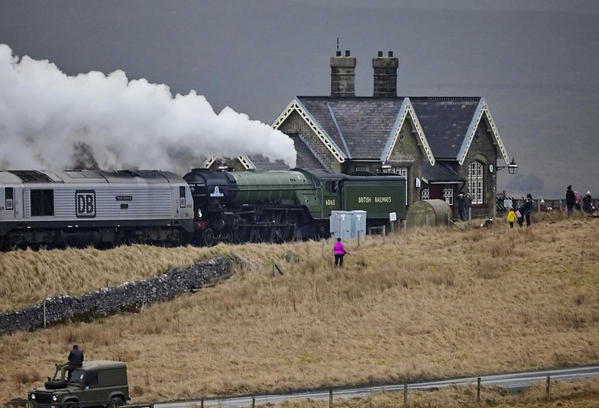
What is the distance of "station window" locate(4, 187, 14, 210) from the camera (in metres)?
59.2

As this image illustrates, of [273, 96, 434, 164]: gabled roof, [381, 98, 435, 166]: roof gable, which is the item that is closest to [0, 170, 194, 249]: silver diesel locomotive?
[273, 96, 434, 164]: gabled roof

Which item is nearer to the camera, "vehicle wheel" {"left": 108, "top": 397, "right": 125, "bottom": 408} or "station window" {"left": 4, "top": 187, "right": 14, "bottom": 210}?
"vehicle wheel" {"left": 108, "top": 397, "right": 125, "bottom": 408}

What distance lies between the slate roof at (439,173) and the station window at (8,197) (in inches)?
1507

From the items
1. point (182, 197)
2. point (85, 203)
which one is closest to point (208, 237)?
point (182, 197)

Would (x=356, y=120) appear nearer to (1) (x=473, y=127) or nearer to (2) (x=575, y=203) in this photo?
(1) (x=473, y=127)

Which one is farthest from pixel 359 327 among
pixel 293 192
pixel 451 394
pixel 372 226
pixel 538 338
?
pixel 372 226

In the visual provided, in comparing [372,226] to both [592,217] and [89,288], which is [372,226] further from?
[89,288]

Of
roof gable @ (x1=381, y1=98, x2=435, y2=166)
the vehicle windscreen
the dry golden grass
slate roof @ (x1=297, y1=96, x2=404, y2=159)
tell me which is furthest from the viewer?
roof gable @ (x1=381, y1=98, x2=435, y2=166)

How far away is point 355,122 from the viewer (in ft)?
291

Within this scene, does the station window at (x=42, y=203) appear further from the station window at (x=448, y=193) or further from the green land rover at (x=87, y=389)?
the station window at (x=448, y=193)

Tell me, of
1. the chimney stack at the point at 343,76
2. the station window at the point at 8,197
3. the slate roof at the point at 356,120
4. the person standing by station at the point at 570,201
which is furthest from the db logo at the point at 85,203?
the chimney stack at the point at 343,76

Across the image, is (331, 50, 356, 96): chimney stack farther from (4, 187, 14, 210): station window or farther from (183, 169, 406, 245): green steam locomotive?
(4, 187, 14, 210): station window

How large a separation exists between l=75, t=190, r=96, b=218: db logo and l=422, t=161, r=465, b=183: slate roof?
3426 centimetres

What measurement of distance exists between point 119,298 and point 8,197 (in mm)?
6791
